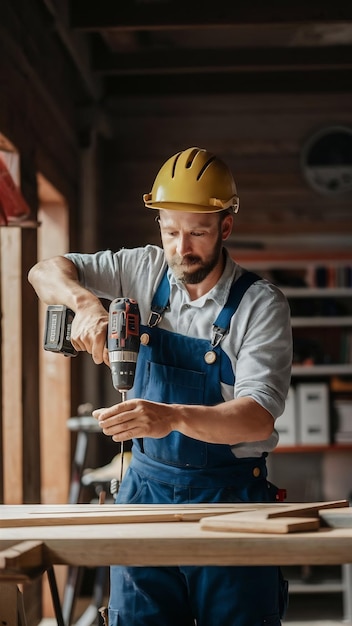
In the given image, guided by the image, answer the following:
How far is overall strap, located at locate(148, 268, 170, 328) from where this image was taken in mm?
2979

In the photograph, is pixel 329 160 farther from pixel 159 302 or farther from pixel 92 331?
pixel 92 331

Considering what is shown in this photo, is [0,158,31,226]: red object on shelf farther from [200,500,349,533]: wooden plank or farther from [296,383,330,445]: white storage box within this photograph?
[296,383,330,445]: white storage box

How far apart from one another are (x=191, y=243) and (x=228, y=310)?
21 cm

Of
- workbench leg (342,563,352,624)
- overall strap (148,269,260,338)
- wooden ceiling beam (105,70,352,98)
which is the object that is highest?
wooden ceiling beam (105,70,352,98)

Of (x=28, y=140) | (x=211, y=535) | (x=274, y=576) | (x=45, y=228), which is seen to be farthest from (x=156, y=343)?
(x=45, y=228)

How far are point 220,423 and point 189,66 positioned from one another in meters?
4.42

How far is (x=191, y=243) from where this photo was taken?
9.38 feet

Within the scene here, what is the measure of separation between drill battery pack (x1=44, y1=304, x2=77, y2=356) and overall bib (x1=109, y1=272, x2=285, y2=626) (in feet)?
0.69

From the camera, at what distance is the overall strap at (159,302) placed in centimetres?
298

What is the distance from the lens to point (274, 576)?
2.73m

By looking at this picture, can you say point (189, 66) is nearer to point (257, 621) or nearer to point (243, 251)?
point (243, 251)

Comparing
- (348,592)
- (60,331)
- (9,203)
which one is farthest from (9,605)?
(348,592)

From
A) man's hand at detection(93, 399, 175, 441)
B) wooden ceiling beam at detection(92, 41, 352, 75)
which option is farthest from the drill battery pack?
wooden ceiling beam at detection(92, 41, 352, 75)

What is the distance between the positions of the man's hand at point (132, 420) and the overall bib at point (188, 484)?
14.1 inches
